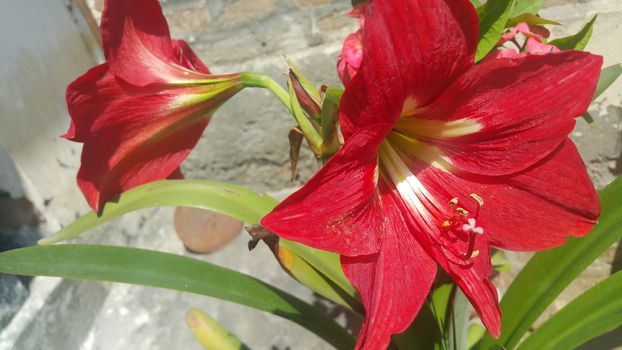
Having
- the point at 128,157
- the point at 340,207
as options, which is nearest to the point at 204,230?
the point at 128,157

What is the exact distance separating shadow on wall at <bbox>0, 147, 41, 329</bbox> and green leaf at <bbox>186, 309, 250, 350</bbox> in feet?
1.52

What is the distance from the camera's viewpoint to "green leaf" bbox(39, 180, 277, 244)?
0.74 metres

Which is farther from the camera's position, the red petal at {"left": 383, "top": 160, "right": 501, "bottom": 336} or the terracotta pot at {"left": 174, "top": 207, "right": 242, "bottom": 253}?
the terracotta pot at {"left": 174, "top": 207, "right": 242, "bottom": 253}

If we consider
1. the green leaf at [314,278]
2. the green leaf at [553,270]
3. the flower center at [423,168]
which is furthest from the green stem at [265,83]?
the green leaf at [553,270]

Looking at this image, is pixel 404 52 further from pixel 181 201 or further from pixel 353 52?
pixel 181 201

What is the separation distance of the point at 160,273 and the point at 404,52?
0.53 meters

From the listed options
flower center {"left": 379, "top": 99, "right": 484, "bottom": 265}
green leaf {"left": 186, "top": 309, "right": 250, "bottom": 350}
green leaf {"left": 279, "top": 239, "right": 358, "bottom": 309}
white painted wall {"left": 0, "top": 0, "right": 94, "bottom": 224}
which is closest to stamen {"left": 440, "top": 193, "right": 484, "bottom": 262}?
flower center {"left": 379, "top": 99, "right": 484, "bottom": 265}

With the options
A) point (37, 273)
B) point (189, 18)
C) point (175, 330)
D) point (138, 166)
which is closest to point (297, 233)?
point (138, 166)

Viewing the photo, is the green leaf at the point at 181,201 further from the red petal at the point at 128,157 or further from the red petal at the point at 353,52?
the red petal at the point at 353,52

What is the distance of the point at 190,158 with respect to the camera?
1.77 meters

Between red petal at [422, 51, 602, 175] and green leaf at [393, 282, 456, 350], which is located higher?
red petal at [422, 51, 602, 175]

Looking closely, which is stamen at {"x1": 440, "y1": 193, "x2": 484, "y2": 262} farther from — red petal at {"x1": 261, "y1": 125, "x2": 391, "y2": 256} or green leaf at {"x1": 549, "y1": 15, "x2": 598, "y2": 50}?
green leaf at {"x1": 549, "y1": 15, "x2": 598, "y2": 50}

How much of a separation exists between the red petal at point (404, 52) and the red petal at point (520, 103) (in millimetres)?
33

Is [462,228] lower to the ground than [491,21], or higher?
lower
